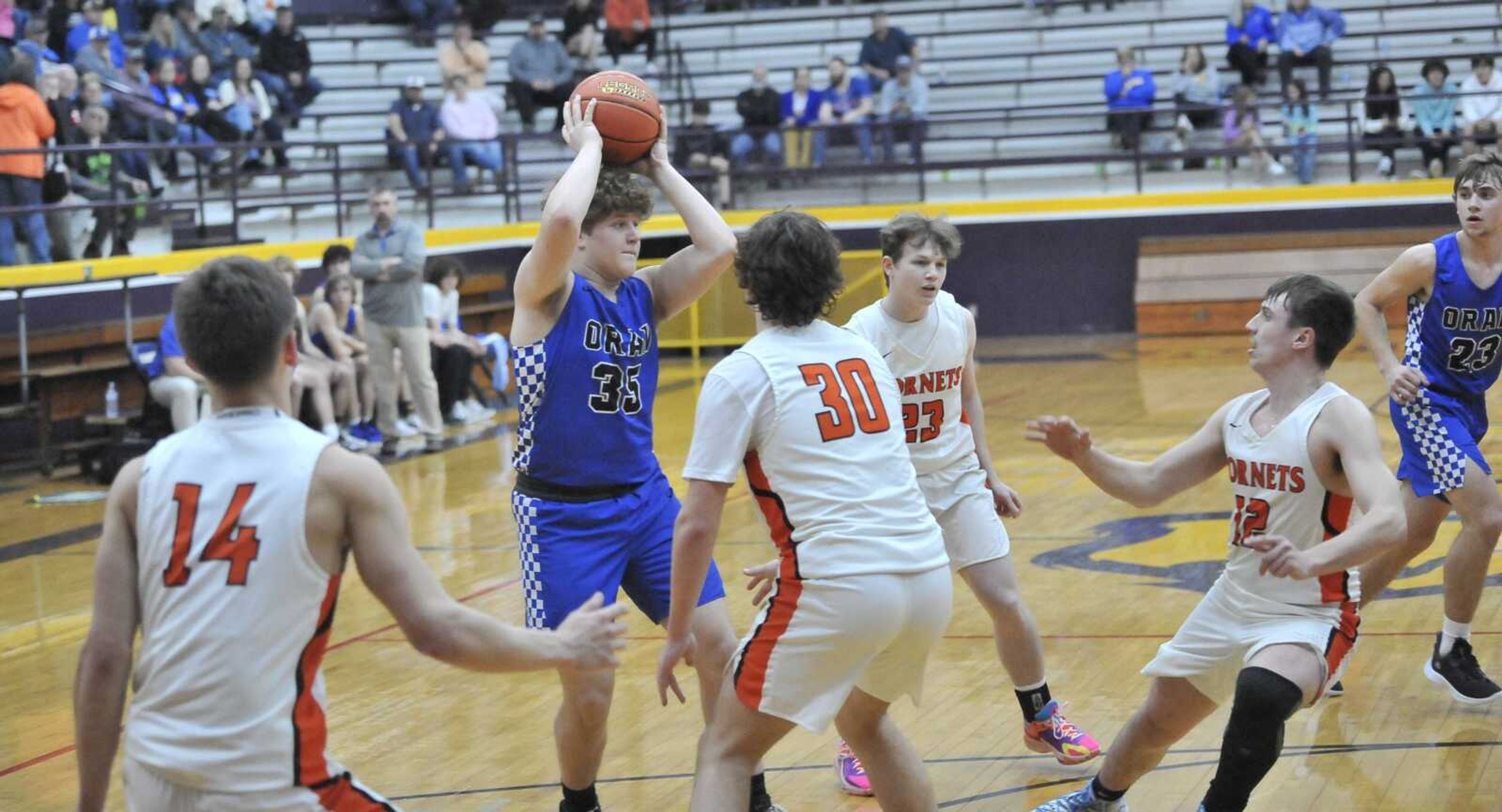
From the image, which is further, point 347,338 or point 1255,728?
point 347,338

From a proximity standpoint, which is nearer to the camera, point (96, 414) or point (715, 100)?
point (96, 414)

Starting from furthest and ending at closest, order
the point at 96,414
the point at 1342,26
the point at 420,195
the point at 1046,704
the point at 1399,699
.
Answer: the point at 1342,26, the point at 420,195, the point at 96,414, the point at 1399,699, the point at 1046,704

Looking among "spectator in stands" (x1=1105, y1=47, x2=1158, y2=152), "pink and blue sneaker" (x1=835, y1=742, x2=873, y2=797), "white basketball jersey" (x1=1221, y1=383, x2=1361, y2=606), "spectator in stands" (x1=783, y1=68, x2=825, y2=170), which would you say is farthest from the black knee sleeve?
"spectator in stands" (x1=1105, y1=47, x2=1158, y2=152)

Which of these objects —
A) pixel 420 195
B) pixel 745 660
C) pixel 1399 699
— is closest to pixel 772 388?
pixel 745 660

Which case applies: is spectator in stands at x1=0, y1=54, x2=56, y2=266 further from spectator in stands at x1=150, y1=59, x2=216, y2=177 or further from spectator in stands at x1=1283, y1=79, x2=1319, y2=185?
spectator in stands at x1=1283, y1=79, x2=1319, y2=185

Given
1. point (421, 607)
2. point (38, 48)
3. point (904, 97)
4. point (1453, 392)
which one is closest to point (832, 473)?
point (421, 607)

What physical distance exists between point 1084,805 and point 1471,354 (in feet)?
7.81

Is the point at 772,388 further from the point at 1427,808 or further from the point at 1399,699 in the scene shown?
the point at 1399,699

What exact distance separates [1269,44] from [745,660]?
59.4 ft

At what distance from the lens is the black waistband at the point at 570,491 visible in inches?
167

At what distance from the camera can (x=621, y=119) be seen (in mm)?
4465

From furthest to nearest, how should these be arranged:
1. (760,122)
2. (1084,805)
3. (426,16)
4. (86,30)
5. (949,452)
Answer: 1. (426,16)
2. (760,122)
3. (86,30)
4. (949,452)
5. (1084,805)

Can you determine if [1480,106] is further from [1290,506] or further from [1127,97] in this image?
[1290,506]

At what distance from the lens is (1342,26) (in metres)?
19.2
